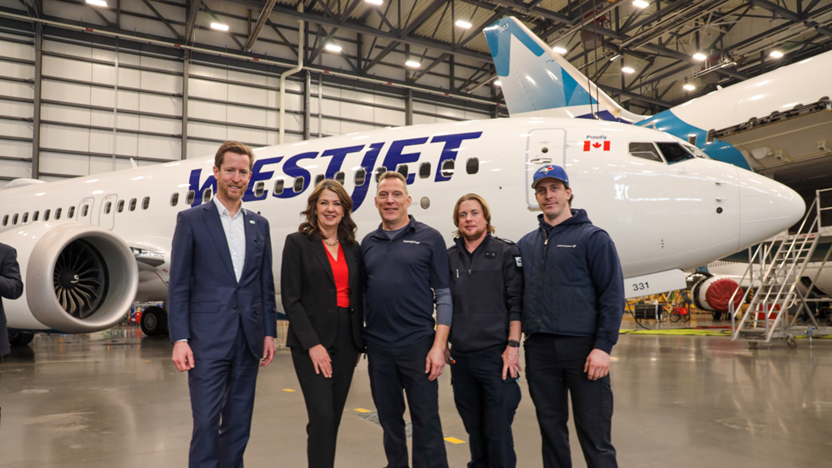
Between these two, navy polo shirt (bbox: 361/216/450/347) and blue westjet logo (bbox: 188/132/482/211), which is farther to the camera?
blue westjet logo (bbox: 188/132/482/211)

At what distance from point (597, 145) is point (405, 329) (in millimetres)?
4301

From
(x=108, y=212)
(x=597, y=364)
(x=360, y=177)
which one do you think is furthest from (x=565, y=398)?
(x=108, y=212)

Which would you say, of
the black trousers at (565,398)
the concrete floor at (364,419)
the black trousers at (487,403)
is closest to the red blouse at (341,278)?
the black trousers at (487,403)

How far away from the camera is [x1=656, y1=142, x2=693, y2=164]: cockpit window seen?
6125 millimetres

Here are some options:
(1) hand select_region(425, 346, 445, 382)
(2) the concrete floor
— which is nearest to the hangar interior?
(2) the concrete floor

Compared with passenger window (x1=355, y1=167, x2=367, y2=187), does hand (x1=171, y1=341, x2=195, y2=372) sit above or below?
below

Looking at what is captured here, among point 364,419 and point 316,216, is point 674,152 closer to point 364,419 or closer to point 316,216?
point 364,419

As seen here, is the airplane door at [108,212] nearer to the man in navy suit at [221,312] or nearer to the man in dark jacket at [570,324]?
the man in navy suit at [221,312]

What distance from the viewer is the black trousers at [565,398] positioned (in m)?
2.60

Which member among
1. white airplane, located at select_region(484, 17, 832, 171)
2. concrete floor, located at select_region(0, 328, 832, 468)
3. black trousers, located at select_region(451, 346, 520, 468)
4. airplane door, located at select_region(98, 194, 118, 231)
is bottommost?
concrete floor, located at select_region(0, 328, 832, 468)

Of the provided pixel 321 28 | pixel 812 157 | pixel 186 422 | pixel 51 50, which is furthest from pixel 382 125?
pixel 186 422

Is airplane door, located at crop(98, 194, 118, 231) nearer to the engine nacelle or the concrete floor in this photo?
the concrete floor

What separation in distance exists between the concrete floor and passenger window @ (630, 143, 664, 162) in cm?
242

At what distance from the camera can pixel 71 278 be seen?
6441 millimetres
